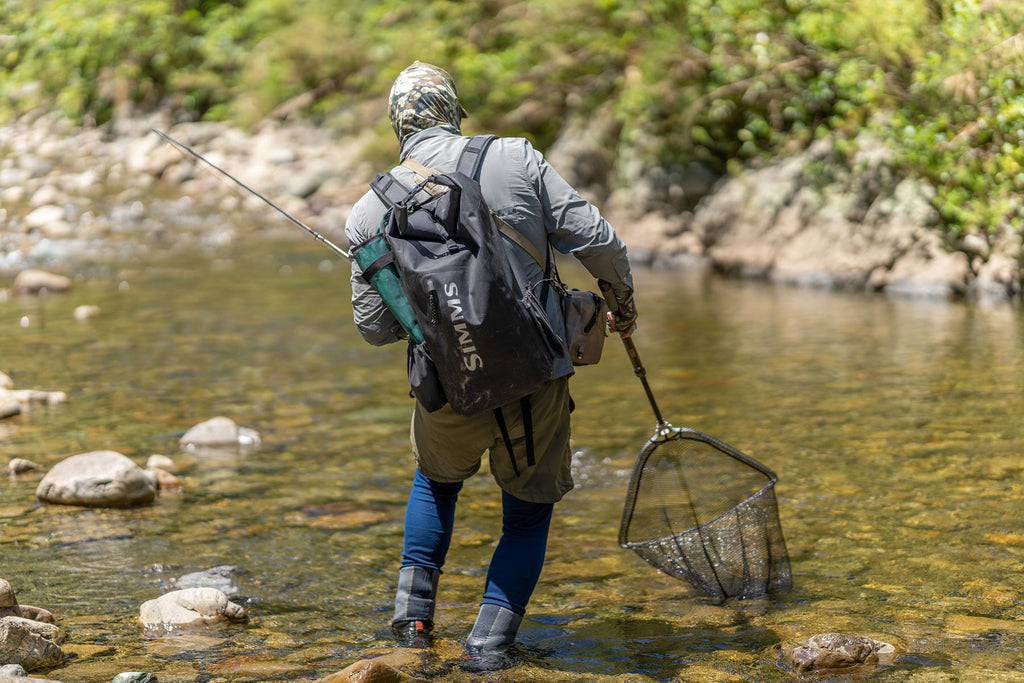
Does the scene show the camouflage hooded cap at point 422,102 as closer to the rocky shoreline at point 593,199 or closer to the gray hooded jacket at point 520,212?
the gray hooded jacket at point 520,212

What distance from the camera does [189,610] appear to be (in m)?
3.54

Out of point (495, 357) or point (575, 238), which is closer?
point (495, 357)

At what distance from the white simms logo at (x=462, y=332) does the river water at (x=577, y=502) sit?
2.97 ft

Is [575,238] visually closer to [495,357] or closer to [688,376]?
[495,357]

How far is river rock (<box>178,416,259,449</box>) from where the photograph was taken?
5.92m

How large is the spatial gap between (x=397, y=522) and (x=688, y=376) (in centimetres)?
323

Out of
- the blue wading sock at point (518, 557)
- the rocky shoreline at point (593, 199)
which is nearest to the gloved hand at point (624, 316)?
the blue wading sock at point (518, 557)

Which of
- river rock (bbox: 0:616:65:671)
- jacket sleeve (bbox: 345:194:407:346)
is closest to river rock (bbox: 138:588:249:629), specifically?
river rock (bbox: 0:616:65:671)

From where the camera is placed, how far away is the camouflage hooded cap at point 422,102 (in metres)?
3.25

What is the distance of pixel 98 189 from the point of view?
17.7 m

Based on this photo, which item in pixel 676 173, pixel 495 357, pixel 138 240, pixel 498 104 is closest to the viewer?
pixel 495 357

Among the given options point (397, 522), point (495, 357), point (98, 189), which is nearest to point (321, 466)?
point (397, 522)

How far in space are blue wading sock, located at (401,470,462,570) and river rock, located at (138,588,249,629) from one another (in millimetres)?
620

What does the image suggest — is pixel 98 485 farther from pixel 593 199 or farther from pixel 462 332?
pixel 593 199
